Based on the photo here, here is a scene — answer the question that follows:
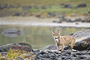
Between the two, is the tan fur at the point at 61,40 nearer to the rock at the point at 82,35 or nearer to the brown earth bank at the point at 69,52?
the brown earth bank at the point at 69,52

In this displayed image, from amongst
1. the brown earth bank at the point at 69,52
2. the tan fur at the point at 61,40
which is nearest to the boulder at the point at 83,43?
the brown earth bank at the point at 69,52

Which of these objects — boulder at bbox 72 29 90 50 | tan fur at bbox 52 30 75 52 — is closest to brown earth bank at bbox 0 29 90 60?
boulder at bbox 72 29 90 50

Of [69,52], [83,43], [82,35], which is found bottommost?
[69,52]

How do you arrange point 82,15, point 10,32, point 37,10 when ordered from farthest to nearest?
point 37,10 → point 82,15 → point 10,32

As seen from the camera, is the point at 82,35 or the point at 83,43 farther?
the point at 82,35

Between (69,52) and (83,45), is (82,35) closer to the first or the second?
(83,45)

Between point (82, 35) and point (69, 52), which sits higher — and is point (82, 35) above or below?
above

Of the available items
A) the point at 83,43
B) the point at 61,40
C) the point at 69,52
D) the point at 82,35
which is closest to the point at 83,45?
the point at 83,43

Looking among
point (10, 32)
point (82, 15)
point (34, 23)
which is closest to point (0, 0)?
point (82, 15)

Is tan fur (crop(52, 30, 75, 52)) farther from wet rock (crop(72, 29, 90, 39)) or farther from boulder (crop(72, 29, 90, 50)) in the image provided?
wet rock (crop(72, 29, 90, 39))

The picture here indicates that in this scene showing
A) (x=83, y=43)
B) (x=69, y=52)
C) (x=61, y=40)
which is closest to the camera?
(x=69, y=52)

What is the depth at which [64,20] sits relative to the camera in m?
59.4

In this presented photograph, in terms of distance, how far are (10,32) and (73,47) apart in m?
24.1

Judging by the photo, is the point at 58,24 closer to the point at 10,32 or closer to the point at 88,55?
the point at 10,32
